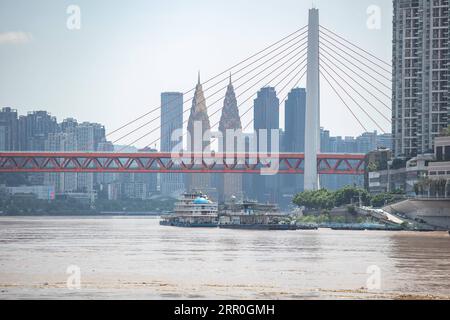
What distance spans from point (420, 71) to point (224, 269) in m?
120

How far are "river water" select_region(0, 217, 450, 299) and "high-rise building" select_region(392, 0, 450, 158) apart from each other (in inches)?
2953

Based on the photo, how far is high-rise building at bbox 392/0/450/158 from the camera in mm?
184500

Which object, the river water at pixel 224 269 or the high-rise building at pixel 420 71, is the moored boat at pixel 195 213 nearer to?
the high-rise building at pixel 420 71

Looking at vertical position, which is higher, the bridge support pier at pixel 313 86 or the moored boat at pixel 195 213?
the bridge support pier at pixel 313 86

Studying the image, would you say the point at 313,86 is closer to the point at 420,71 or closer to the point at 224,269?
the point at 420,71

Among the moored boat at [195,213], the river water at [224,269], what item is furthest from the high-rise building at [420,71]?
the river water at [224,269]

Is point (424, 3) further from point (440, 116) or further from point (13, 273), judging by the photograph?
point (13, 273)

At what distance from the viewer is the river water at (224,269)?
6131 cm

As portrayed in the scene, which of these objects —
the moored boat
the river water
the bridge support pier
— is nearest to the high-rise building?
the bridge support pier

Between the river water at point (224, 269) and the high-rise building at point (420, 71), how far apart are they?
7501cm

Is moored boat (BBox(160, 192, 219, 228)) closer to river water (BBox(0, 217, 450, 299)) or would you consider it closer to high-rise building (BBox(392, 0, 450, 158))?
high-rise building (BBox(392, 0, 450, 158))

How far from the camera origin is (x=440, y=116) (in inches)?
7328
